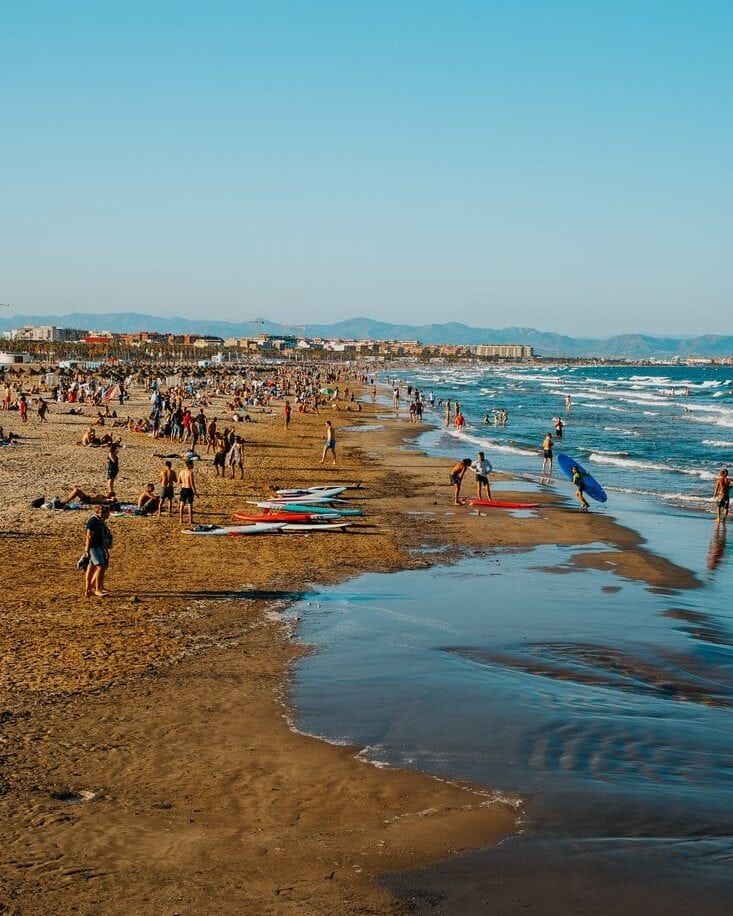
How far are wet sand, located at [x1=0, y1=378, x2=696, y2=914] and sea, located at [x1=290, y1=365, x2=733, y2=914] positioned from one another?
16.1 inches

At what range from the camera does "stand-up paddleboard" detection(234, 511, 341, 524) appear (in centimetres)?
2080

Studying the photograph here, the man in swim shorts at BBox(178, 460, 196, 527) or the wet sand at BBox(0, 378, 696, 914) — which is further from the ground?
the man in swim shorts at BBox(178, 460, 196, 527)

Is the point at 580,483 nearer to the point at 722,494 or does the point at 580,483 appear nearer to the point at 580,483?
the point at 580,483

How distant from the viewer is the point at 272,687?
10555mm

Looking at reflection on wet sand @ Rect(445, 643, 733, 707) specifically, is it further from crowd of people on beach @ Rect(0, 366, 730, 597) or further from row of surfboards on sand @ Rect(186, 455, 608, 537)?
row of surfboards on sand @ Rect(186, 455, 608, 537)


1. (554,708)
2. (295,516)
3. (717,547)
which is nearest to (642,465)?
(717,547)

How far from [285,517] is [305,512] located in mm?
805

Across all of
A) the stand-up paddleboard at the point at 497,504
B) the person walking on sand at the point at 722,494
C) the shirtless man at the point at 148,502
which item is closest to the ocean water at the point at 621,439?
the person walking on sand at the point at 722,494

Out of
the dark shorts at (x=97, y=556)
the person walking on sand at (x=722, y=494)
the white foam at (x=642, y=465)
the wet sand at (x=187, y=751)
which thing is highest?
the person walking on sand at (x=722, y=494)

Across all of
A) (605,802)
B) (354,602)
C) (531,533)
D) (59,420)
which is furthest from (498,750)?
(59,420)

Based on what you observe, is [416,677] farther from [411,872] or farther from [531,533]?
[531,533]

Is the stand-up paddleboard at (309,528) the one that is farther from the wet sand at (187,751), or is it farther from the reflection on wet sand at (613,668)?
A: the reflection on wet sand at (613,668)

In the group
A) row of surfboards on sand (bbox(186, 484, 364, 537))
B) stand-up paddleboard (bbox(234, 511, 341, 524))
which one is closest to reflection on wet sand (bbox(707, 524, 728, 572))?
row of surfboards on sand (bbox(186, 484, 364, 537))

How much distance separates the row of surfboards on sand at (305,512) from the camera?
19.8 meters
